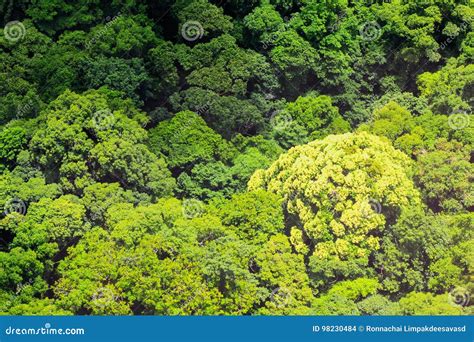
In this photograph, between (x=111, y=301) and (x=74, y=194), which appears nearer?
(x=111, y=301)

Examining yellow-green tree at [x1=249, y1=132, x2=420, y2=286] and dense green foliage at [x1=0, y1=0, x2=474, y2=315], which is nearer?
dense green foliage at [x1=0, y1=0, x2=474, y2=315]

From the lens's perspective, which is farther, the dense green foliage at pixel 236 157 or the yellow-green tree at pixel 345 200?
the yellow-green tree at pixel 345 200

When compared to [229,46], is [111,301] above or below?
below

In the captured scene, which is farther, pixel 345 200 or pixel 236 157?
pixel 236 157

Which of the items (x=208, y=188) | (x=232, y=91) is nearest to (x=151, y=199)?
(x=208, y=188)

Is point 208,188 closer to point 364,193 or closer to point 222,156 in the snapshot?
point 222,156

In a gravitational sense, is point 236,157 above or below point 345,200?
above

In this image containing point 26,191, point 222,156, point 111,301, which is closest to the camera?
point 111,301

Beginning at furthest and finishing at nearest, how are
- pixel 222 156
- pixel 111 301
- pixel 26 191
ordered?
pixel 222 156, pixel 26 191, pixel 111 301
